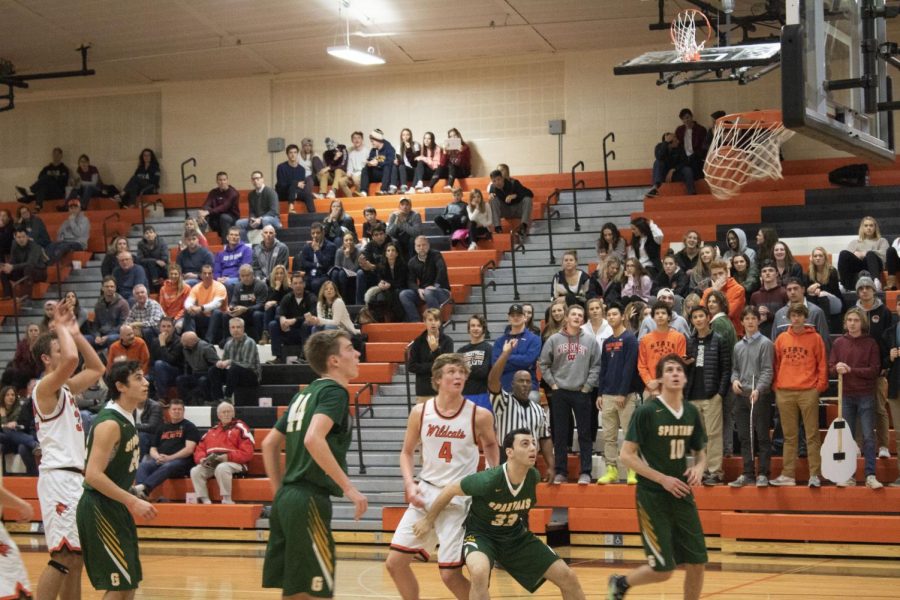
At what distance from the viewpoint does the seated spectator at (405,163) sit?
21.0 metres

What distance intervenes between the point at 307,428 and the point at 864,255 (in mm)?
10291

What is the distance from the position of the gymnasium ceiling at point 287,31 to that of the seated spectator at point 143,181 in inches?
67.2

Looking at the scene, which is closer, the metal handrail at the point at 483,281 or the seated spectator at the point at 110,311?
the metal handrail at the point at 483,281

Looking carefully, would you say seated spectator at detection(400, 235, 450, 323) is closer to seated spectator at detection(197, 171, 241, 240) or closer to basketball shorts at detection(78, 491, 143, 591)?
seated spectator at detection(197, 171, 241, 240)

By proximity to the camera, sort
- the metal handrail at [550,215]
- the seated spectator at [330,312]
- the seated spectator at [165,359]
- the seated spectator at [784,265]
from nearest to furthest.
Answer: the seated spectator at [784,265] < the seated spectator at [330,312] < the seated spectator at [165,359] < the metal handrail at [550,215]

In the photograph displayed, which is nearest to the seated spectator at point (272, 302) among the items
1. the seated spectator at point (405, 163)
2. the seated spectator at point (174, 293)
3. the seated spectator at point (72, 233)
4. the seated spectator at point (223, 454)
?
the seated spectator at point (174, 293)

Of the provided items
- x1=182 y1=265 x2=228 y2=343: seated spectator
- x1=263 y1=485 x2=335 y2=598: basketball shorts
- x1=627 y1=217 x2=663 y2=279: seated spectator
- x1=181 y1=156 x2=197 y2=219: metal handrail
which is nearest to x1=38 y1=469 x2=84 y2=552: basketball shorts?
x1=263 y1=485 x2=335 y2=598: basketball shorts

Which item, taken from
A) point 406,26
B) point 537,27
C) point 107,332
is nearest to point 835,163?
point 537,27

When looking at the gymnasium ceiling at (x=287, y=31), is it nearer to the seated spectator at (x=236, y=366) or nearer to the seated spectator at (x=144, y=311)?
the seated spectator at (x=144, y=311)

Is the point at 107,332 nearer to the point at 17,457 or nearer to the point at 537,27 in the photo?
the point at 17,457

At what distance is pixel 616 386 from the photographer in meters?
12.8

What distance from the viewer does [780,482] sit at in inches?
480

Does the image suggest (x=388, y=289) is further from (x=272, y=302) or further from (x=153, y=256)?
(x=153, y=256)

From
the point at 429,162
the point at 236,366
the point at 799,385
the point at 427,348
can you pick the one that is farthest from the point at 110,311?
the point at 799,385
